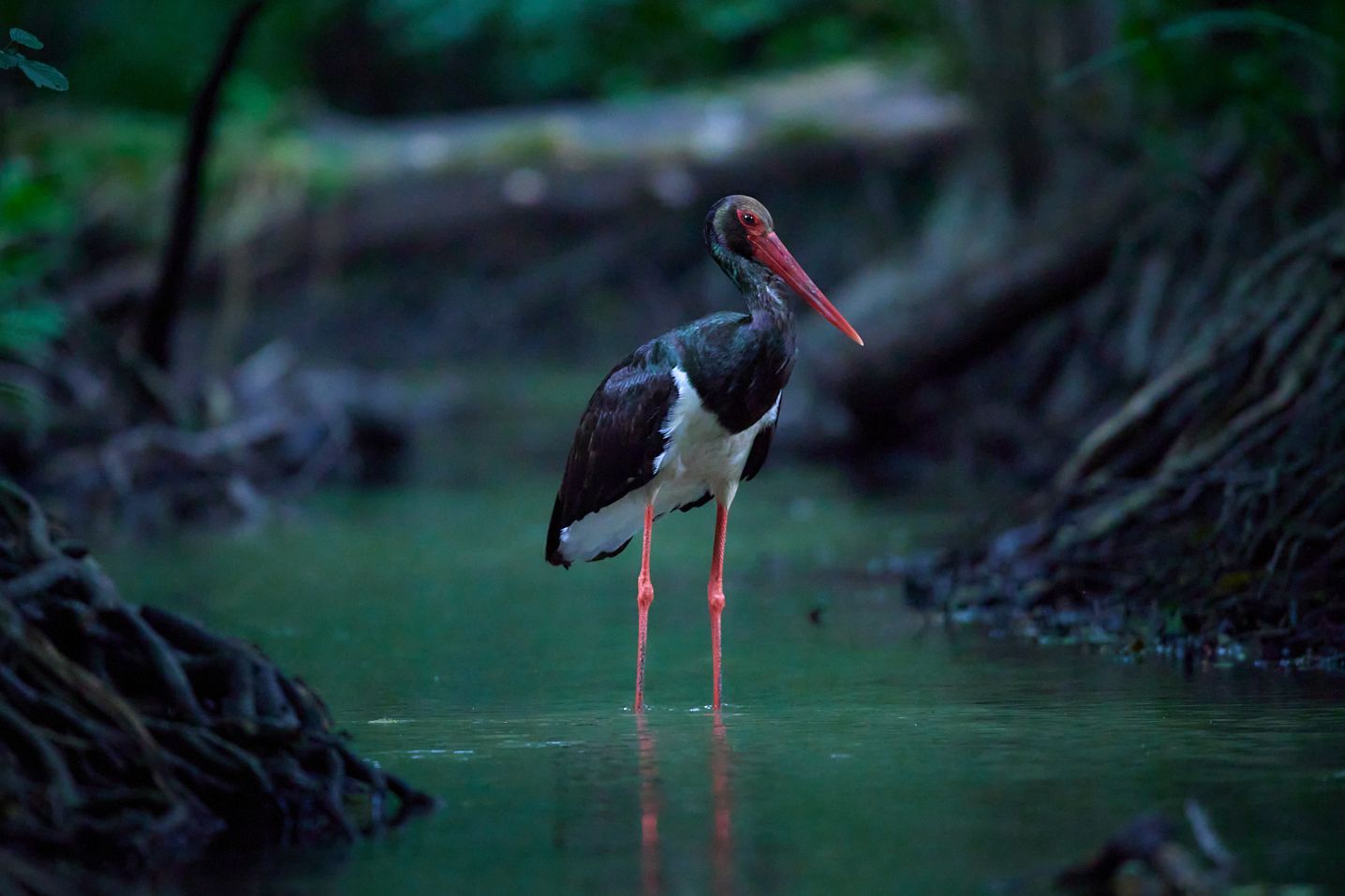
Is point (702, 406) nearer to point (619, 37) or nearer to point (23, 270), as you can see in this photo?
point (23, 270)

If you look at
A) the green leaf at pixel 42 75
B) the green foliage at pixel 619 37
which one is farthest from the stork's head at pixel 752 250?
the green foliage at pixel 619 37

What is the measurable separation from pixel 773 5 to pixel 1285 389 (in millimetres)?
A: 13354

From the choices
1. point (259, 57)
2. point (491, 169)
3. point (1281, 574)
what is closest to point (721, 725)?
point (1281, 574)

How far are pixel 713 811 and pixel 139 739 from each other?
1.18 meters

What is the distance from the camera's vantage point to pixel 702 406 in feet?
19.4

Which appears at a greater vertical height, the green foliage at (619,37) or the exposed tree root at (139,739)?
the green foliage at (619,37)

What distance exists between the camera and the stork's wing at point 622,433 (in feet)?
19.6

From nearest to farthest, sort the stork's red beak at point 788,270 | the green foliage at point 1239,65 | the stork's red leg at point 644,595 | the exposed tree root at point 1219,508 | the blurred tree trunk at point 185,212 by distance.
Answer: the stork's red leg at point 644,595
the stork's red beak at point 788,270
the exposed tree root at point 1219,508
the green foliage at point 1239,65
the blurred tree trunk at point 185,212

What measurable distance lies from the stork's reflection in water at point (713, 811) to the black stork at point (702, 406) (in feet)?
2.26

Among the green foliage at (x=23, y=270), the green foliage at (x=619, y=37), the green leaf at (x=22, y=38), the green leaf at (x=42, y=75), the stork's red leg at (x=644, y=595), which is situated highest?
the green foliage at (x=619, y=37)

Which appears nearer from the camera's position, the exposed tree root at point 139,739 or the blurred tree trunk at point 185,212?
the exposed tree root at point 139,739

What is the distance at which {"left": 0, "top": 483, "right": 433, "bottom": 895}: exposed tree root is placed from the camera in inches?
145

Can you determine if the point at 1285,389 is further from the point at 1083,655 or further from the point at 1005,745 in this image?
the point at 1005,745

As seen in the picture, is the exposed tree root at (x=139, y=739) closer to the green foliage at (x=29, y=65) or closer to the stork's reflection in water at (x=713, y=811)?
the stork's reflection in water at (x=713, y=811)
